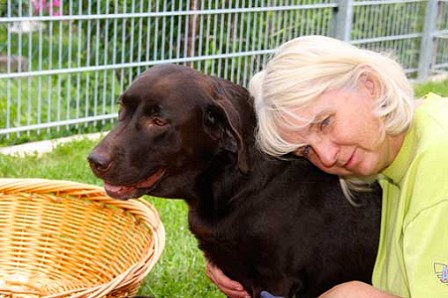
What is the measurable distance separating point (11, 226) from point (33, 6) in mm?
1672

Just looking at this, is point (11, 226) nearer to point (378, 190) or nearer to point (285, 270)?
point (285, 270)

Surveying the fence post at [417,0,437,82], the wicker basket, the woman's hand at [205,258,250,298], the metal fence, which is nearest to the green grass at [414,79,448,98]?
the fence post at [417,0,437,82]

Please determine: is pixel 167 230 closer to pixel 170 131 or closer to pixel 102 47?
pixel 170 131

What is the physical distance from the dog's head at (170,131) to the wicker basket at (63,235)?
639 millimetres

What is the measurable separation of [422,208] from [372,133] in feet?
0.78

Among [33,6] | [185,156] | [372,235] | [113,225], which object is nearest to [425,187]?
[372,235]

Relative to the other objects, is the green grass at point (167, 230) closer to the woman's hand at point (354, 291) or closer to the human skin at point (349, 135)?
the woman's hand at point (354, 291)

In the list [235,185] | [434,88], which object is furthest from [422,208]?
[434,88]

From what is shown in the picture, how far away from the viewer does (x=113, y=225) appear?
3.24 m

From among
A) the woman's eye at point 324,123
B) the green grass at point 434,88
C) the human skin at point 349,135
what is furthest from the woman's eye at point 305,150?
the green grass at point 434,88

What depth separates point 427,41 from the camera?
7805mm

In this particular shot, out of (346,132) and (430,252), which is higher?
(346,132)

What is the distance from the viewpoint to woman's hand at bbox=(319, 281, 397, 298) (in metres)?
2.24

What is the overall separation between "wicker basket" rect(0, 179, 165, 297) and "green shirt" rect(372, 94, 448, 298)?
1.11 meters
